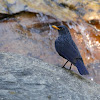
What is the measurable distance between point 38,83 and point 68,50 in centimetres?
134

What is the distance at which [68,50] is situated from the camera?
4.93 metres

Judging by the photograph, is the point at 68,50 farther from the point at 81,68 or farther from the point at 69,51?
the point at 81,68

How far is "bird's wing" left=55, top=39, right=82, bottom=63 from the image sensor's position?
479 centimetres

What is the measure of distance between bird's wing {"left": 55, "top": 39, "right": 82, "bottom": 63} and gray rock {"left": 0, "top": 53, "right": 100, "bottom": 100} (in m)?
0.30

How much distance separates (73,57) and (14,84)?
1.55 m

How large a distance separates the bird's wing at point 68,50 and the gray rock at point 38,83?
30 cm

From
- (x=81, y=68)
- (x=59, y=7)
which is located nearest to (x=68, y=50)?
(x=81, y=68)

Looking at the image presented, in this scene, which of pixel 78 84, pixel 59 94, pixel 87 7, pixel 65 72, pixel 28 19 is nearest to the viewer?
pixel 59 94

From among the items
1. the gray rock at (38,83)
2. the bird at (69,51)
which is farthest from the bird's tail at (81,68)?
the gray rock at (38,83)

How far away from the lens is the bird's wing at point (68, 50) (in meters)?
4.79

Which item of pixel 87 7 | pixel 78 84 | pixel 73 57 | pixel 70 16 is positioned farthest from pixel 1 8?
pixel 78 84

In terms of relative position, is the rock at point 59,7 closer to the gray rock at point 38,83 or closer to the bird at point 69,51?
the bird at point 69,51

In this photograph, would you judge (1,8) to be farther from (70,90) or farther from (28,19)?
(70,90)

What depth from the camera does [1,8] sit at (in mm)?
8336
